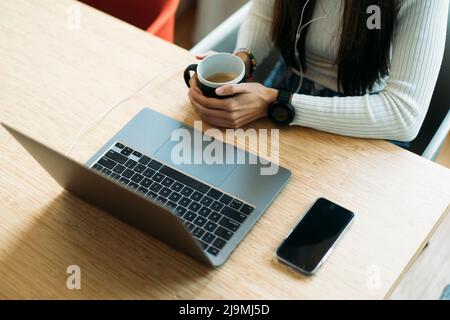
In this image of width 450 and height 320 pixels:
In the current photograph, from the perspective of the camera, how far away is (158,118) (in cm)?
100

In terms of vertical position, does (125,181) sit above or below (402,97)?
below

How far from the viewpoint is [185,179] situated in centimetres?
89

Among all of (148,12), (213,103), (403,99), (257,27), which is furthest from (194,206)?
(148,12)

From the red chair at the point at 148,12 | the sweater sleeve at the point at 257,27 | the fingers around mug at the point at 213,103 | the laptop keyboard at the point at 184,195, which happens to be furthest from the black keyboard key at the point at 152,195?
the red chair at the point at 148,12

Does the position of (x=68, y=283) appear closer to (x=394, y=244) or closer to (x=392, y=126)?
(x=394, y=244)

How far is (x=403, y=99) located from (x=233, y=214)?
40 cm

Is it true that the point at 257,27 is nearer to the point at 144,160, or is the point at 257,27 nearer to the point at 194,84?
the point at 194,84

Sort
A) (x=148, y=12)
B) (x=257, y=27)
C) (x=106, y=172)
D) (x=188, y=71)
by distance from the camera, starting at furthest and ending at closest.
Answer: (x=148, y=12) < (x=257, y=27) < (x=188, y=71) < (x=106, y=172)

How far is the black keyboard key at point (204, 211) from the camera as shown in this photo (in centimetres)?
83

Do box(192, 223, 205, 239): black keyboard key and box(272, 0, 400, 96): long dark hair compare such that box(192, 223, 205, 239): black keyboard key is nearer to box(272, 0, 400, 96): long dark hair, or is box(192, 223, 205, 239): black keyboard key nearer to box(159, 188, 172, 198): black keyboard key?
box(159, 188, 172, 198): black keyboard key

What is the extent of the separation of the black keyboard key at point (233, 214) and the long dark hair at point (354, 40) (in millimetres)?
486

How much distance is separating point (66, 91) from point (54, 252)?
14.6 inches

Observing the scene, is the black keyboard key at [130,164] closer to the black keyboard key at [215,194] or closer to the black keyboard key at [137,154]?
the black keyboard key at [137,154]
